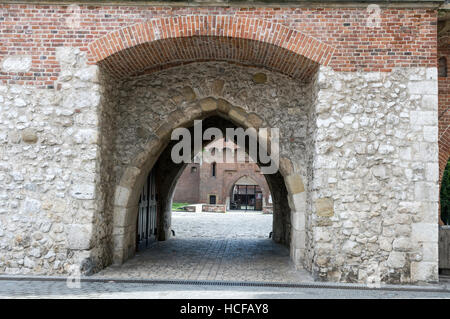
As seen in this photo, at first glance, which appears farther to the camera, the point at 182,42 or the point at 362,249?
the point at 182,42

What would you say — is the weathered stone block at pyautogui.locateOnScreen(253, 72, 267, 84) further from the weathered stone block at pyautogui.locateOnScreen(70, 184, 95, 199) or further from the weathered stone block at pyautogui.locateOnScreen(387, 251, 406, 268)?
the weathered stone block at pyautogui.locateOnScreen(387, 251, 406, 268)

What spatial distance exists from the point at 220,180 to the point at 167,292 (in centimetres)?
2546

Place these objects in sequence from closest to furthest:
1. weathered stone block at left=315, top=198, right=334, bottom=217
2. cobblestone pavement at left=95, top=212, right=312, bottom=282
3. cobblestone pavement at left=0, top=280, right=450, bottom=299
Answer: cobblestone pavement at left=0, top=280, right=450, bottom=299 < weathered stone block at left=315, top=198, right=334, bottom=217 < cobblestone pavement at left=95, top=212, right=312, bottom=282

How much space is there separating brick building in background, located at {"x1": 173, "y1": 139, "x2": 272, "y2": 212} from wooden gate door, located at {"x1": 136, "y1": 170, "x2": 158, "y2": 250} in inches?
703

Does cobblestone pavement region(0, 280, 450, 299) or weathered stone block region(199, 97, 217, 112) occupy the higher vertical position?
weathered stone block region(199, 97, 217, 112)

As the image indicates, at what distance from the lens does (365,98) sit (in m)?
6.04

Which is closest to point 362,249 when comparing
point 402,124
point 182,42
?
point 402,124

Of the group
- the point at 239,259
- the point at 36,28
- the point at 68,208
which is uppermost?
the point at 36,28

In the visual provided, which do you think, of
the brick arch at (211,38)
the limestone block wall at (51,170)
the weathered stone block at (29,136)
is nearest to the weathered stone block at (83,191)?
the limestone block wall at (51,170)

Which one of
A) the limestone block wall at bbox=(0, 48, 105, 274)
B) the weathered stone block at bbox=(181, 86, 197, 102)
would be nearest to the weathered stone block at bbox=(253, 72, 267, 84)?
the weathered stone block at bbox=(181, 86, 197, 102)

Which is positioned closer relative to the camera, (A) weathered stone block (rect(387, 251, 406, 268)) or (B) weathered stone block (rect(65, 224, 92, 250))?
(A) weathered stone block (rect(387, 251, 406, 268))

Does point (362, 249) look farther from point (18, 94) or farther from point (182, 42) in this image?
point (18, 94)

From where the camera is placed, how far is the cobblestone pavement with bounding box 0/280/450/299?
4.93m

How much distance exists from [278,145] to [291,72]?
4.01 feet
